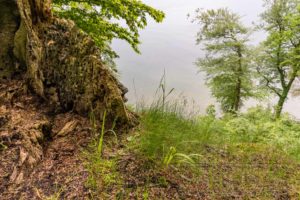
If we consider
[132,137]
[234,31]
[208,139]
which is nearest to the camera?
[132,137]

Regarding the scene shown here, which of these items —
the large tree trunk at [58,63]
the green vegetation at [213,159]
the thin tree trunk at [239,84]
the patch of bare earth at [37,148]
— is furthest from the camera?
the thin tree trunk at [239,84]

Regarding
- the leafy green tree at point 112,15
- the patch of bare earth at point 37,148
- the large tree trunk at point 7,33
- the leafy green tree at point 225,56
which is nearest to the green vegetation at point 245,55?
the leafy green tree at point 225,56

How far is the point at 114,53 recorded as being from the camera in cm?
836

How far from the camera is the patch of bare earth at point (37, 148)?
183cm

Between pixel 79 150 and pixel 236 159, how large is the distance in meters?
1.69

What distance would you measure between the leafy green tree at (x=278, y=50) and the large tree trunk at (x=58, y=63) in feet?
67.5

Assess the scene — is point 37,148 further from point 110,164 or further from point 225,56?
point 225,56

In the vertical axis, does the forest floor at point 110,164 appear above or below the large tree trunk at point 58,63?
below

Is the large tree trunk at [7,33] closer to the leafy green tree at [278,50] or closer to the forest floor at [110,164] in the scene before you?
the forest floor at [110,164]

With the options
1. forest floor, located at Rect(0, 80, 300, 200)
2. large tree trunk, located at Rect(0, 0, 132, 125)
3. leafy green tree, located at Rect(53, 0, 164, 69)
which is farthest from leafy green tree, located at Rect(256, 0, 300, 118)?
large tree trunk, located at Rect(0, 0, 132, 125)

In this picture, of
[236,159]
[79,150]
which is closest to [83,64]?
[79,150]

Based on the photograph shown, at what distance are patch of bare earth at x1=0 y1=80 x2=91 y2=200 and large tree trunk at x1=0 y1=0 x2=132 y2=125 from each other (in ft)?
0.50

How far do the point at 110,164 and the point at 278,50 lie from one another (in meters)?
22.7

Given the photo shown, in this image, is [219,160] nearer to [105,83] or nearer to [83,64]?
[105,83]
